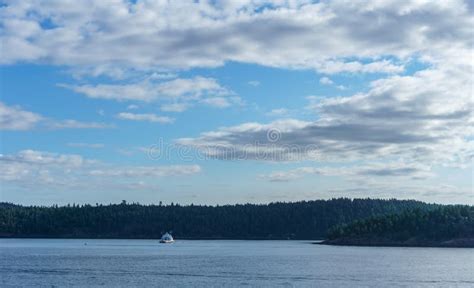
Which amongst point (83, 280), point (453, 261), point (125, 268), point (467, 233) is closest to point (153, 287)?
point (83, 280)

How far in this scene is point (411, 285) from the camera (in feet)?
268

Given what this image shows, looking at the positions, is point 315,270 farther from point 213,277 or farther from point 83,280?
Result: point 83,280

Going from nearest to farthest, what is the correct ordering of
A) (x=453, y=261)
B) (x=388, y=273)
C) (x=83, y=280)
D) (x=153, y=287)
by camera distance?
(x=153, y=287) → (x=83, y=280) → (x=388, y=273) → (x=453, y=261)

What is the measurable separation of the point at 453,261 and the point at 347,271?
35.3m

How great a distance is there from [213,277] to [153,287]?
39.3 feet

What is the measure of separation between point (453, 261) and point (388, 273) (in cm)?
3425

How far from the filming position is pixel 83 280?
85.8 meters

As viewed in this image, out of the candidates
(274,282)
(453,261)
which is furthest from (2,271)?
(453,261)

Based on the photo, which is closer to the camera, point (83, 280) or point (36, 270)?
point (83, 280)

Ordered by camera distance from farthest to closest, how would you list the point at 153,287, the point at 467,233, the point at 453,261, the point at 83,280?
the point at 467,233 → the point at 453,261 → the point at 83,280 → the point at 153,287

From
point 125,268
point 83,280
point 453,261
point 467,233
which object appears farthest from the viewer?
point 467,233

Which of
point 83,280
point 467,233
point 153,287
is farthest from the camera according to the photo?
point 467,233

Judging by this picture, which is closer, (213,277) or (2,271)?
(213,277)

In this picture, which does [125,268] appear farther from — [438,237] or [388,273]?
[438,237]
